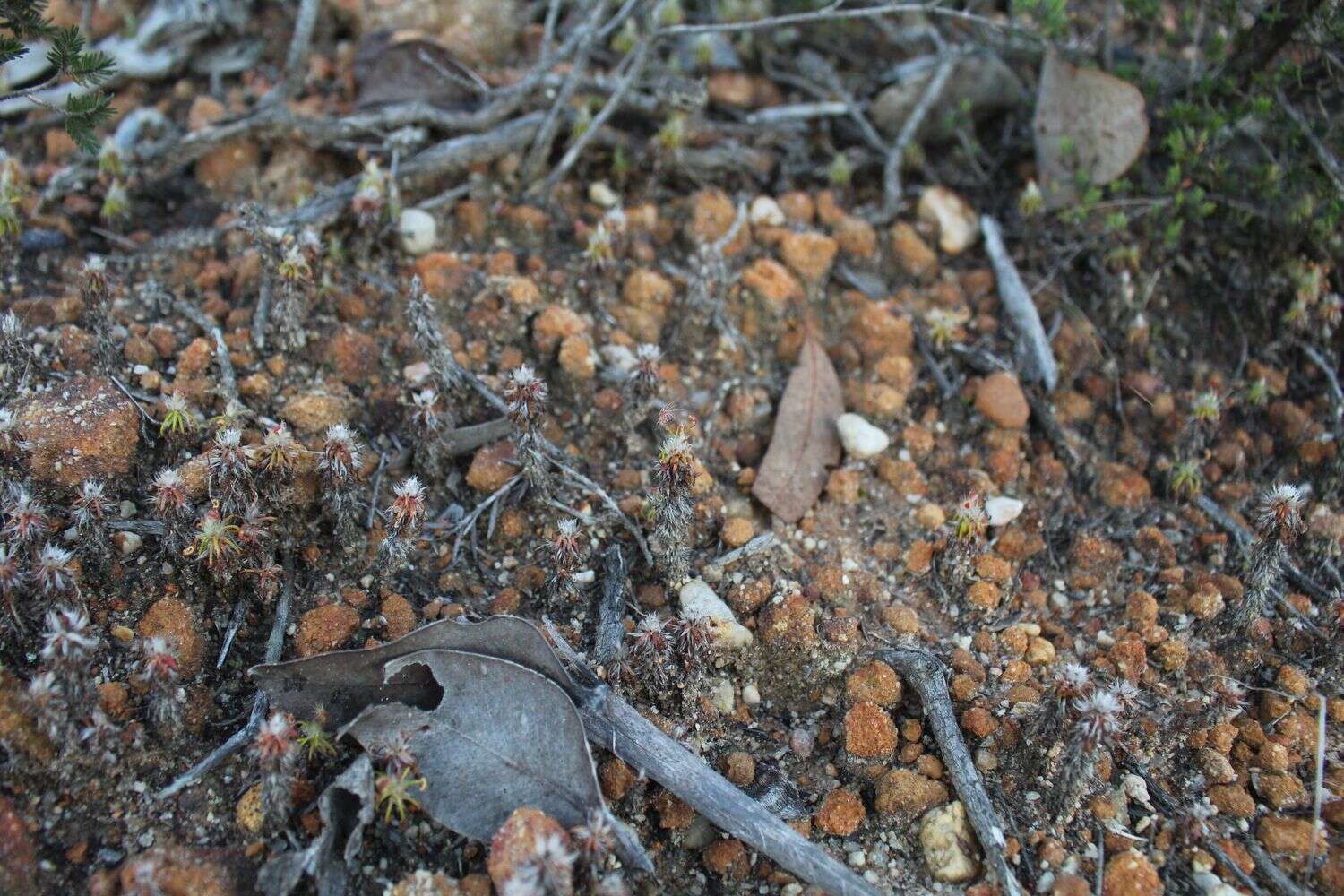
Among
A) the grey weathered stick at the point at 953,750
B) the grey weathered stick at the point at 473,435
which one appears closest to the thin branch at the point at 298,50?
the grey weathered stick at the point at 473,435

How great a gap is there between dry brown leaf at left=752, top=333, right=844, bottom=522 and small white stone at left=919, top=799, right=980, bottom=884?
0.98m

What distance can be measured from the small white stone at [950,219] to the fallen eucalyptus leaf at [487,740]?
2469 millimetres

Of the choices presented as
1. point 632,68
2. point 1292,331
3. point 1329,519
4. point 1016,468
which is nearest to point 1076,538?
point 1016,468

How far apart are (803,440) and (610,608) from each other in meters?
0.90

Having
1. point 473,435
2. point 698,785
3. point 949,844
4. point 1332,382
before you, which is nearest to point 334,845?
point 698,785

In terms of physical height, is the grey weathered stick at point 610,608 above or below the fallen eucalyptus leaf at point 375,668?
below

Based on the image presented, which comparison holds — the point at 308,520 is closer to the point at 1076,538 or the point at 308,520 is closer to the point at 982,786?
the point at 982,786

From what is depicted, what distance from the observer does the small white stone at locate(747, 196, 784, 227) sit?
12.7ft

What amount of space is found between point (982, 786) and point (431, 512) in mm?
1702

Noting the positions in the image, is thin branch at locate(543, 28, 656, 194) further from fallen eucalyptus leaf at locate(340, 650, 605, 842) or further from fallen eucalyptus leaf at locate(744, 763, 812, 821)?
fallen eucalyptus leaf at locate(744, 763, 812, 821)

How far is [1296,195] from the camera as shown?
3.69 metres

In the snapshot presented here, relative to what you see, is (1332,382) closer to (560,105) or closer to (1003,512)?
(1003,512)

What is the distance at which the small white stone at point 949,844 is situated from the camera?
2.43 m

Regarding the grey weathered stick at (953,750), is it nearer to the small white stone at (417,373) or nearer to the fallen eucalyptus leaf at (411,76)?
the small white stone at (417,373)
